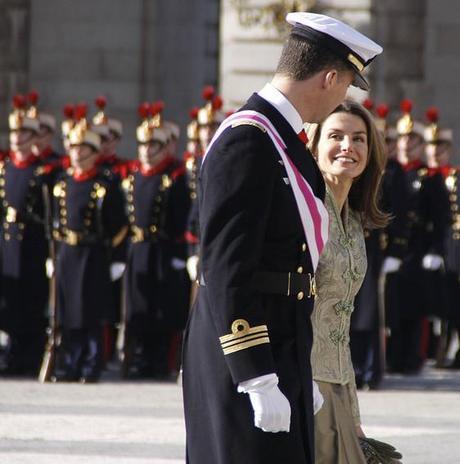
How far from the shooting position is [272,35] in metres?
15.7

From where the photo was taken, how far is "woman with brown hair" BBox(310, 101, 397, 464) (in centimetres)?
525

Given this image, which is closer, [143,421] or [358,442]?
[358,442]

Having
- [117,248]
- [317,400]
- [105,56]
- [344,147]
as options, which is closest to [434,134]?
[117,248]

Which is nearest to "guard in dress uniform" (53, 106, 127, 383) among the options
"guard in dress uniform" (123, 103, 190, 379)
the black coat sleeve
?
"guard in dress uniform" (123, 103, 190, 379)

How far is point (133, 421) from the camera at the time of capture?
30.3 ft

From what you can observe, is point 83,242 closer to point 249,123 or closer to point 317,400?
point 317,400

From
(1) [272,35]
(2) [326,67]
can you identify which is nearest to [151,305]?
(1) [272,35]

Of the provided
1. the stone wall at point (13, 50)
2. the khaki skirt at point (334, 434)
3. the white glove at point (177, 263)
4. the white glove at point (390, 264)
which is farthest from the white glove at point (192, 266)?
the stone wall at point (13, 50)

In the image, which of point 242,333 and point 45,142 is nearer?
point 242,333

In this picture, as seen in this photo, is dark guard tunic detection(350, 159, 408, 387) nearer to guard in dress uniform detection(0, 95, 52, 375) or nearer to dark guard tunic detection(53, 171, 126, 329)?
dark guard tunic detection(53, 171, 126, 329)

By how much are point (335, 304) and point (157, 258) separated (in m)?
6.61

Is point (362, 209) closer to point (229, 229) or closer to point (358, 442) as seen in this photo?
point (358, 442)

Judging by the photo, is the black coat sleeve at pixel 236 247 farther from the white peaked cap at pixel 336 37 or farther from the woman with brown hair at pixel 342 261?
the woman with brown hair at pixel 342 261

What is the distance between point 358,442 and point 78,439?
11.3ft
